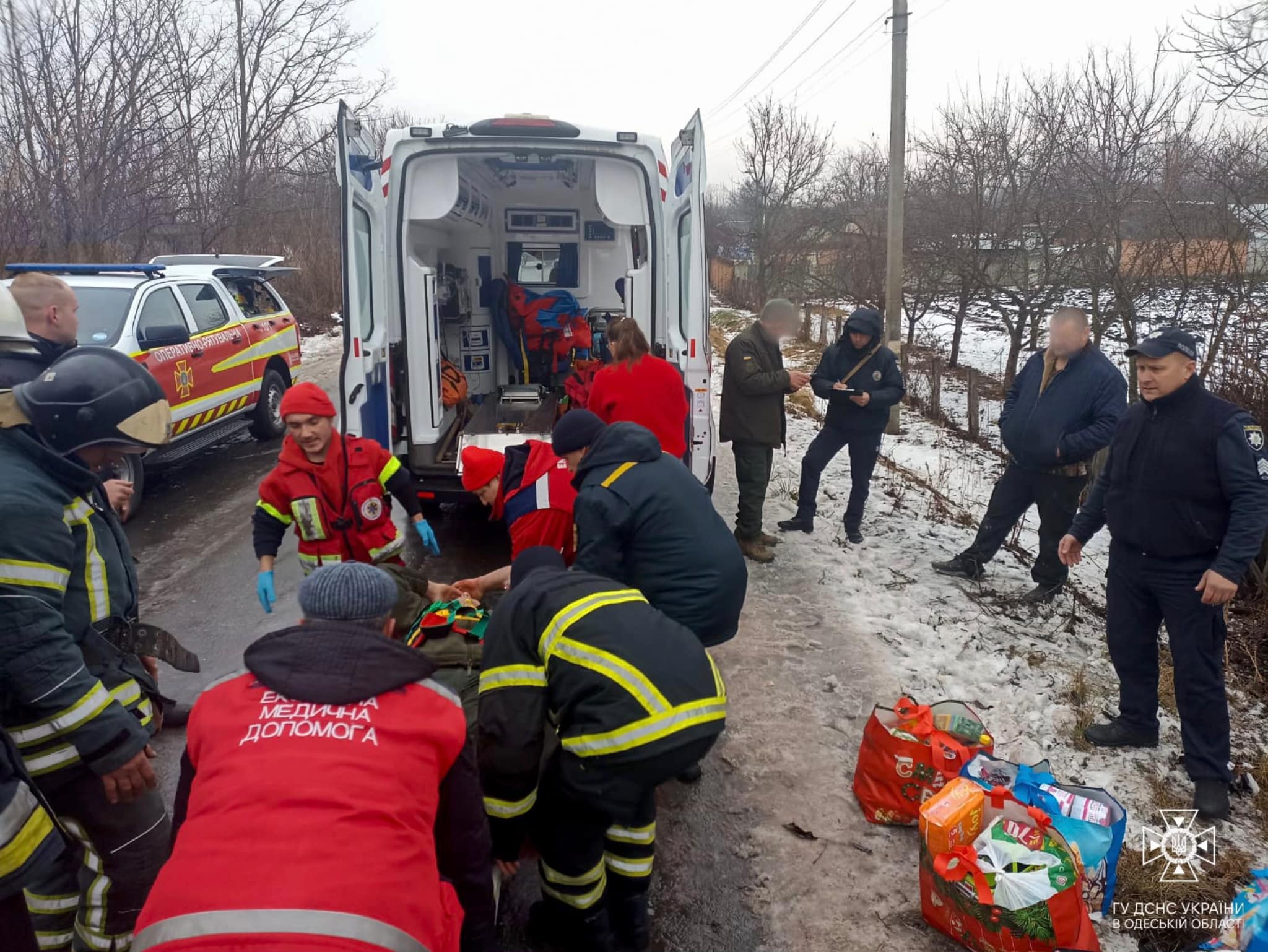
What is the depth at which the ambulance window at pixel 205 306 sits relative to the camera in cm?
783

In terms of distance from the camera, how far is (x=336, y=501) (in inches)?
147

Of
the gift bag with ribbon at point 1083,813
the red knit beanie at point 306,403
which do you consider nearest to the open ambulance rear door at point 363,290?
the red knit beanie at point 306,403

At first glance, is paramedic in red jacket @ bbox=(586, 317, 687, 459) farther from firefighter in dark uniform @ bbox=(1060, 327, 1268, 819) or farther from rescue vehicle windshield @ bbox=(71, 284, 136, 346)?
rescue vehicle windshield @ bbox=(71, 284, 136, 346)

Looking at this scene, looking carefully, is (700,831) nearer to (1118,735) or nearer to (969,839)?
(969,839)

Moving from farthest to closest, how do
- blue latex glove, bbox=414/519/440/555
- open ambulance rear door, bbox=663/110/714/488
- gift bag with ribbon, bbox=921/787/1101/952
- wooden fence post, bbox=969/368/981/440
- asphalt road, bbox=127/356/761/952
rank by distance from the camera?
wooden fence post, bbox=969/368/981/440 < open ambulance rear door, bbox=663/110/714/488 < blue latex glove, bbox=414/519/440/555 < asphalt road, bbox=127/356/761/952 < gift bag with ribbon, bbox=921/787/1101/952

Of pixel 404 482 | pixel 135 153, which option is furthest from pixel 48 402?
pixel 135 153

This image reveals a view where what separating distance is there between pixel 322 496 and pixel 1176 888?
3736 millimetres

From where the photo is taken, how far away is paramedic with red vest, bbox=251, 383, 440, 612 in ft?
11.9

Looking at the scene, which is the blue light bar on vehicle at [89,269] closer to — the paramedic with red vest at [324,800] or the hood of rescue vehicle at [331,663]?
the paramedic with red vest at [324,800]

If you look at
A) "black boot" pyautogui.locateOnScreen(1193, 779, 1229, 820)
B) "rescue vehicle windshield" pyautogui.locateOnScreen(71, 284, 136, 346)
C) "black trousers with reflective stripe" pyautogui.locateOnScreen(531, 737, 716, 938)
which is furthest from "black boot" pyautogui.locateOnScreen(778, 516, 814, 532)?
"rescue vehicle windshield" pyautogui.locateOnScreen(71, 284, 136, 346)

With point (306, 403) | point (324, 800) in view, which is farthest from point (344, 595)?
point (306, 403)

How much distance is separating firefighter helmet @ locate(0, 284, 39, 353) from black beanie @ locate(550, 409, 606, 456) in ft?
5.64

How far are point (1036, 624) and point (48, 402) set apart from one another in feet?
16.4

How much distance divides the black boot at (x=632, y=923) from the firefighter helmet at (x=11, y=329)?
2593 mm
